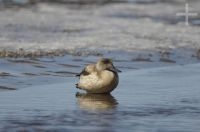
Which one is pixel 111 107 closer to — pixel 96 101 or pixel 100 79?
pixel 96 101

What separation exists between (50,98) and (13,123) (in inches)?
90.4

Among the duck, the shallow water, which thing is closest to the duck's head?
the duck

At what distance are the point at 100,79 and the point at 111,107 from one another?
153 centimetres

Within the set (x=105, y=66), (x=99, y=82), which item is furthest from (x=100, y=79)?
(x=105, y=66)

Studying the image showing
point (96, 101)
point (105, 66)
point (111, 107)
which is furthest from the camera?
point (105, 66)

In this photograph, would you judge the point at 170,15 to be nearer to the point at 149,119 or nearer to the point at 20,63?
the point at 20,63

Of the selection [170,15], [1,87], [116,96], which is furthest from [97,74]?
[170,15]

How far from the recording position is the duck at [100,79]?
13016 mm

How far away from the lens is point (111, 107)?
458 inches

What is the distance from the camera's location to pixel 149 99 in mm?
12344

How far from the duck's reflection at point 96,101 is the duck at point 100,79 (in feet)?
0.37

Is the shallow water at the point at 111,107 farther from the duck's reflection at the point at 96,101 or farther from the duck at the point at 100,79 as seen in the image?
the duck at the point at 100,79

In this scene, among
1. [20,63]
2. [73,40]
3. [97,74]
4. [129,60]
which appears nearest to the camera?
[97,74]

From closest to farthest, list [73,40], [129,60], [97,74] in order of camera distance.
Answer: [97,74] < [129,60] < [73,40]
